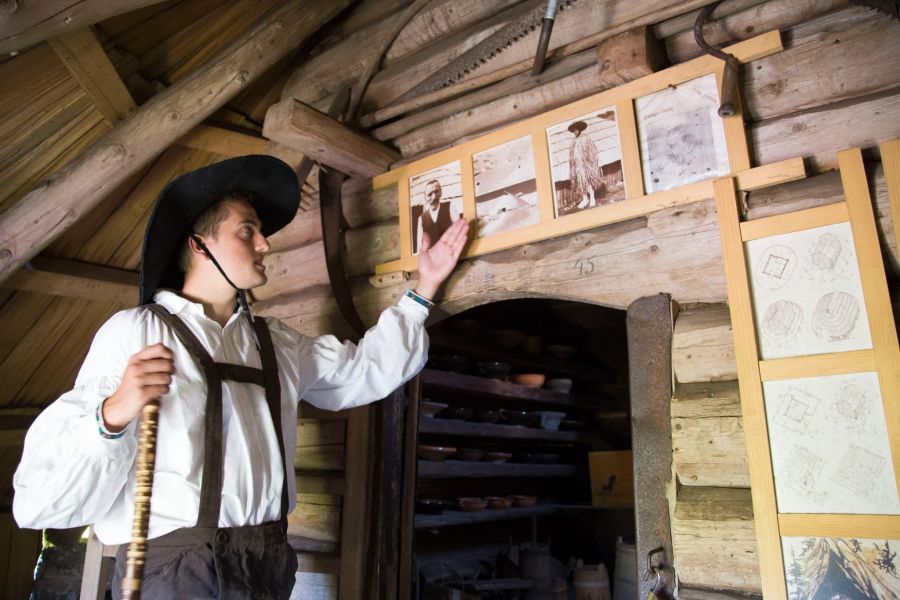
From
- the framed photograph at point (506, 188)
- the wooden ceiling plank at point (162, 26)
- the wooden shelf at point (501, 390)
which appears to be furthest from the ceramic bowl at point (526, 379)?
the wooden ceiling plank at point (162, 26)

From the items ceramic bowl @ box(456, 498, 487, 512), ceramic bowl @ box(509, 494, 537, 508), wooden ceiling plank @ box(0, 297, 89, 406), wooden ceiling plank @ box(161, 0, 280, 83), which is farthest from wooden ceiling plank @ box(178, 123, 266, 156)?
ceramic bowl @ box(509, 494, 537, 508)

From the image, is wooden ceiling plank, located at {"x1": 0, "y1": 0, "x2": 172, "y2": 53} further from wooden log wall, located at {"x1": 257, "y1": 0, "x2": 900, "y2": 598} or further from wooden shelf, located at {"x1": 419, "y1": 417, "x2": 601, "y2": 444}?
wooden shelf, located at {"x1": 419, "y1": 417, "x2": 601, "y2": 444}

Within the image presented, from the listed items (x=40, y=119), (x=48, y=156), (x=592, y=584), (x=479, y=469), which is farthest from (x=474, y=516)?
(x=40, y=119)

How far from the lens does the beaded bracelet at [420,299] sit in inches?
105

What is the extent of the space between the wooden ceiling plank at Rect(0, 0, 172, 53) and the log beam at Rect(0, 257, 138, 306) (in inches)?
56.4

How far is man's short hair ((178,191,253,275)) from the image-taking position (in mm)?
2531

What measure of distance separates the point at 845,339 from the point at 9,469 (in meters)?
5.00

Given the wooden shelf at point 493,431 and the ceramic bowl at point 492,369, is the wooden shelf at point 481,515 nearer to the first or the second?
the wooden shelf at point 493,431

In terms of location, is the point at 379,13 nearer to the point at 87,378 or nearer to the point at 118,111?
the point at 118,111

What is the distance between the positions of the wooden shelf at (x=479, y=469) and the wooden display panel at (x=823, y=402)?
2.51 m

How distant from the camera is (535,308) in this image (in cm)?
609

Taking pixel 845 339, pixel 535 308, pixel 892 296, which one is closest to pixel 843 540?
pixel 845 339

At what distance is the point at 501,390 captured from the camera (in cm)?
482

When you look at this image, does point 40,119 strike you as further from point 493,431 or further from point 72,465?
point 493,431
